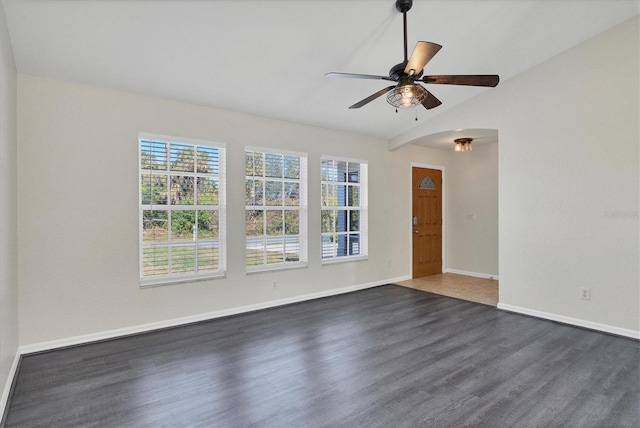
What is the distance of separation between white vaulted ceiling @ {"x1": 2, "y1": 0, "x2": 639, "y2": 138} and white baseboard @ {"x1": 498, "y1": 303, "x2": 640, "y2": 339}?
3049 mm

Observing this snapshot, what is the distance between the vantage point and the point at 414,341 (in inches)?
135

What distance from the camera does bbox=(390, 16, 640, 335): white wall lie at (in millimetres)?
3602

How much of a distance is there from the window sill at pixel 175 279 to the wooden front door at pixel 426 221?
3904 millimetres

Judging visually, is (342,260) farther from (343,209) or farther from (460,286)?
(460,286)

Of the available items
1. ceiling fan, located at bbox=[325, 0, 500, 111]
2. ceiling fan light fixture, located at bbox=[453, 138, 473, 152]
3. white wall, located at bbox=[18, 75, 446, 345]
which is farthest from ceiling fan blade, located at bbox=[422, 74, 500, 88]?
ceiling fan light fixture, located at bbox=[453, 138, 473, 152]

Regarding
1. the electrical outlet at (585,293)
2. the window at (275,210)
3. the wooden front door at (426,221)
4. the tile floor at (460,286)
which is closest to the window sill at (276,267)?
the window at (275,210)

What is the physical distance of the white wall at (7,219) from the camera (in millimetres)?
2287

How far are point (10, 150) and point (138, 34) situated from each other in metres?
1.39

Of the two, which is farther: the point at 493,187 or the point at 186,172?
the point at 493,187

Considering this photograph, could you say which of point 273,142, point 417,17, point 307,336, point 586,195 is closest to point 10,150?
point 273,142

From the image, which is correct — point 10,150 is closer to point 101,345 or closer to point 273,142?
point 101,345

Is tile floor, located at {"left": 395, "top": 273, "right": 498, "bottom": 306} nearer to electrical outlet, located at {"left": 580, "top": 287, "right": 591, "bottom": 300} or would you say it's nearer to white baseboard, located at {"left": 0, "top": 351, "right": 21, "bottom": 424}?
electrical outlet, located at {"left": 580, "top": 287, "right": 591, "bottom": 300}

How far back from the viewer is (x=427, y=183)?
6793mm

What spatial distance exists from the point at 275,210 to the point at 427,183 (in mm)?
3506
